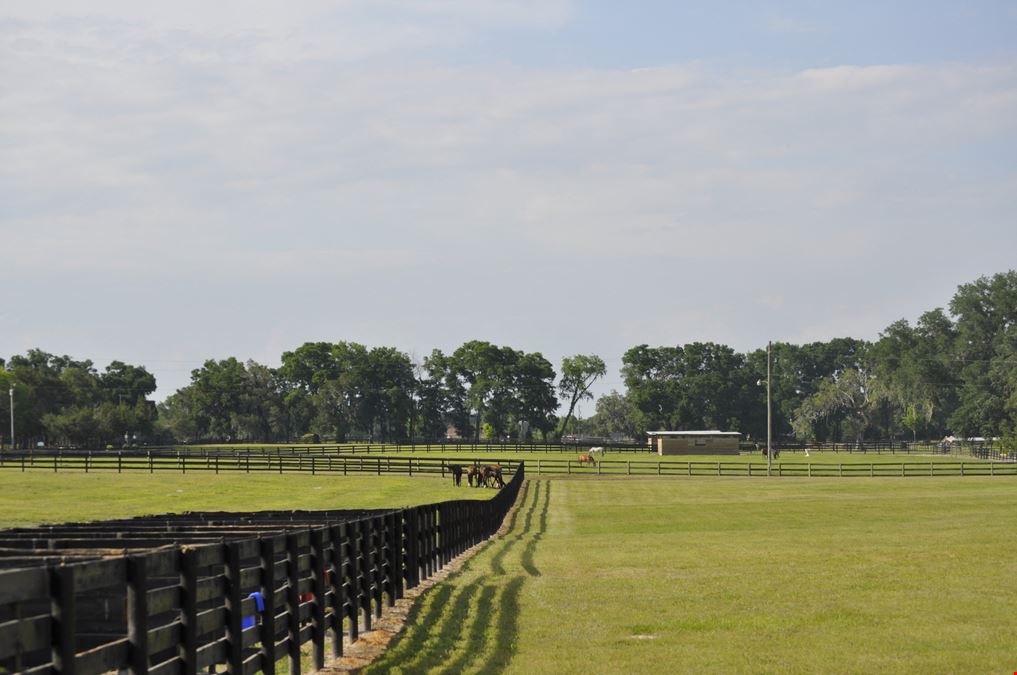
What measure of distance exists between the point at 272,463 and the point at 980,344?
493 feet

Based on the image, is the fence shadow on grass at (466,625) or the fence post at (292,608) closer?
the fence post at (292,608)

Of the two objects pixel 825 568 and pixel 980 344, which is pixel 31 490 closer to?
pixel 825 568

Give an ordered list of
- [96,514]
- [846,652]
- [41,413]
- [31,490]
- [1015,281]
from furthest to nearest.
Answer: [1015,281] → [41,413] → [31,490] → [96,514] → [846,652]

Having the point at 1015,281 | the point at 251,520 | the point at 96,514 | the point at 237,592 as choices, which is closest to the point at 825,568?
the point at 251,520

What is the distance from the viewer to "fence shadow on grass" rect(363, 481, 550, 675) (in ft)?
37.4

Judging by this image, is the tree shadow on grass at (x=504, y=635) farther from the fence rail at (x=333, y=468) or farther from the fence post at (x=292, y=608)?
the fence rail at (x=333, y=468)

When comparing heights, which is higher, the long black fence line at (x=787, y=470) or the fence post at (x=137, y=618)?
the fence post at (x=137, y=618)

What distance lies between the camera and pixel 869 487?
6347cm

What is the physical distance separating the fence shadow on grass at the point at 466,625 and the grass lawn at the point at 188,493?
21756 millimetres

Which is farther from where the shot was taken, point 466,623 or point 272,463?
point 272,463

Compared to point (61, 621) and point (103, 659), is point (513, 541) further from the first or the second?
point (61, 621)

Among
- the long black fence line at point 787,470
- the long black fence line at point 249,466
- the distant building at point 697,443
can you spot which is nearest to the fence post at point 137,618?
the long black fence line at point 249,466

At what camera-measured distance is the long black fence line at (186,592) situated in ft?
20.6

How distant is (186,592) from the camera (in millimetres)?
8023
